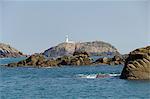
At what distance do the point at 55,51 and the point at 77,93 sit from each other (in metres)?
157

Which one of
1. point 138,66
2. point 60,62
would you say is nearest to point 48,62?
point 60,62

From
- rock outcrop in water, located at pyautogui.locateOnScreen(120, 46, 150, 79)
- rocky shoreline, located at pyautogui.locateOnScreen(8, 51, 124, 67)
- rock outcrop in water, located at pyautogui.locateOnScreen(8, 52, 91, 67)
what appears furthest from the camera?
rocky shoreline, located at pyautogui.locateOnScreen(8, 51, 124, 67)

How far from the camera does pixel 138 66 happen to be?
42156 millimetres

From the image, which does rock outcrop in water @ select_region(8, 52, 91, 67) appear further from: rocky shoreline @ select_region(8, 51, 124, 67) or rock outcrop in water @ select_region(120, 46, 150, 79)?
rock outcrop in water @ select_region(120, 46, 150, 79)

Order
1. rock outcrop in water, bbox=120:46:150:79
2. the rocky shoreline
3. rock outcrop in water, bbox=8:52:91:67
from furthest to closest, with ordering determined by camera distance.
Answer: the rocky shoreline → rock outcrop in water, bbox=8:52:91:67 → rock outcrop in water, bbox=120:46:150:79

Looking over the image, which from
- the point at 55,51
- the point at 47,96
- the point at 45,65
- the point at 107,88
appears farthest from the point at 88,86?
the point at 55,51

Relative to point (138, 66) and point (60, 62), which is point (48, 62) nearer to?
point (60, 62)

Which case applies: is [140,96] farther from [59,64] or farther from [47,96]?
[59,64]

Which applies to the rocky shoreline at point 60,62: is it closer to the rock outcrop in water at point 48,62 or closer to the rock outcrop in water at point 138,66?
the rock outcrop in water at point 48,62

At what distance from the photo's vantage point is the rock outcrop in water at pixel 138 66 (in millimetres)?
42072

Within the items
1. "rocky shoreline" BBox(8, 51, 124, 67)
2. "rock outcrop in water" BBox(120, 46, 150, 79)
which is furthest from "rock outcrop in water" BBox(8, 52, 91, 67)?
"rock outcrop in water" BBox(120, 46, 150, 79)

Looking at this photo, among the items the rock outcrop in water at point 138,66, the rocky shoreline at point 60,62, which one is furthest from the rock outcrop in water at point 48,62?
the rock outcrop in water at point 138,66

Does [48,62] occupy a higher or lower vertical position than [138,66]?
higher

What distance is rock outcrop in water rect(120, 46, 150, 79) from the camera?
1656 inches
